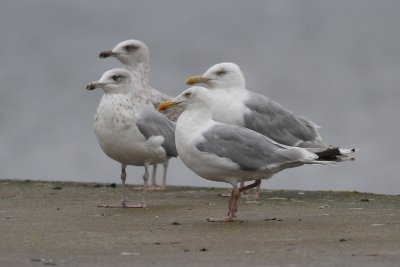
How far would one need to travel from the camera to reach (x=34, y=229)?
7.20 m

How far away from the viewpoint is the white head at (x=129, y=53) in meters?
11.9

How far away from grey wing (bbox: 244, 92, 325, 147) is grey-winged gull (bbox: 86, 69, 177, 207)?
37.5 inches

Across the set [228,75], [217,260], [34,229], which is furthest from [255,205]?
[217,260]

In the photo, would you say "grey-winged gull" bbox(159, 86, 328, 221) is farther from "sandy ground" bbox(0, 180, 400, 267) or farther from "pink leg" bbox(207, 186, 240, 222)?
"sandy ground" bbox(0, 180, 400, 267)

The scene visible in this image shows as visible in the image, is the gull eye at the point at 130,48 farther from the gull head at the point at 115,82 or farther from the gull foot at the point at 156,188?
the gull head at the point at 115,82

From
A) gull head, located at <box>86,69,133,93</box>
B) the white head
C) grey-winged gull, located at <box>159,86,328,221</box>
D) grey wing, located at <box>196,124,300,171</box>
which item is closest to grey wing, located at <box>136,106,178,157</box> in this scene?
gull head, located at <box>86,69,133,93</box>

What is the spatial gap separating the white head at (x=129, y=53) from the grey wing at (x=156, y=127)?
2.53 metres

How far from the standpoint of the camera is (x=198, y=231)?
7090 millimetres

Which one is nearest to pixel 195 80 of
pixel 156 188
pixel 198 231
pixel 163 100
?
pixel 163 100

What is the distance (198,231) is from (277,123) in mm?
3274

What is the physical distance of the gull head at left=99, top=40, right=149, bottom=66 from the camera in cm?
1187

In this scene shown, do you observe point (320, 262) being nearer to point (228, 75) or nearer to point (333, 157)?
point (333, 157)

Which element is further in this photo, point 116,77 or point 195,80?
point 195,80

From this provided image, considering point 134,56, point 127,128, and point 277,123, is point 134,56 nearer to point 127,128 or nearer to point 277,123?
point 277,123
